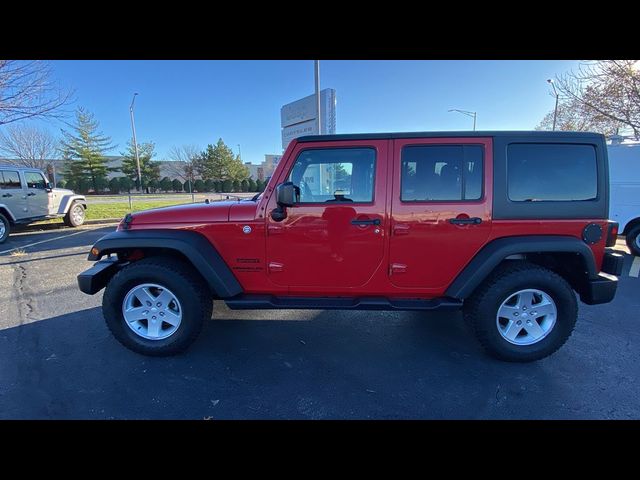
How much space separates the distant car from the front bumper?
8.03m

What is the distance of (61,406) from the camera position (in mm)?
2248

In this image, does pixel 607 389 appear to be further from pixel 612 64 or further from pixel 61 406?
pixel 612 64

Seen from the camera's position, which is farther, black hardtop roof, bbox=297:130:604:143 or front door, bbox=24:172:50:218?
front door, bbox=24:172:50:218

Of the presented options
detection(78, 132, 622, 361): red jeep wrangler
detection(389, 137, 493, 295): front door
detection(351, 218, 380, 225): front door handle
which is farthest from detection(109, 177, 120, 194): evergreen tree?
detection(389, 137, 493, 295): front door

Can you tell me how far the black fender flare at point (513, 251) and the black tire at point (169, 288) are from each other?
2.57 m

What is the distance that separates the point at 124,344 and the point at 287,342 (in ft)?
5.38

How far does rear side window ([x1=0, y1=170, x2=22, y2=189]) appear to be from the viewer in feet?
27.3

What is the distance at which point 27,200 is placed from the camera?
28.8ft

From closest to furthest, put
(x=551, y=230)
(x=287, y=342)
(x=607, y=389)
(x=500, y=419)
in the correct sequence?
1. (x=500, y=419)
2. (x=607, y=389)
3. (x=551, y=230)
4. (x=287, y=342)

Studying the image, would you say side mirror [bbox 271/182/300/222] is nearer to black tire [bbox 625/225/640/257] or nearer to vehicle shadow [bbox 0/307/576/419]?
vehicle shadow [bbox 0/307/576/419]

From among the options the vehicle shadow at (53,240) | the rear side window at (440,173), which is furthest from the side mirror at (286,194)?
the vehicle shadow at (53,240)

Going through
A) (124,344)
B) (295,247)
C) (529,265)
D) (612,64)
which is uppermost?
(612,64)

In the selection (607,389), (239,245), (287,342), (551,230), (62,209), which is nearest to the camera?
(607,389)

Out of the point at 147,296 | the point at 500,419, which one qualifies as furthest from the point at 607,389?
the point at 147,296
